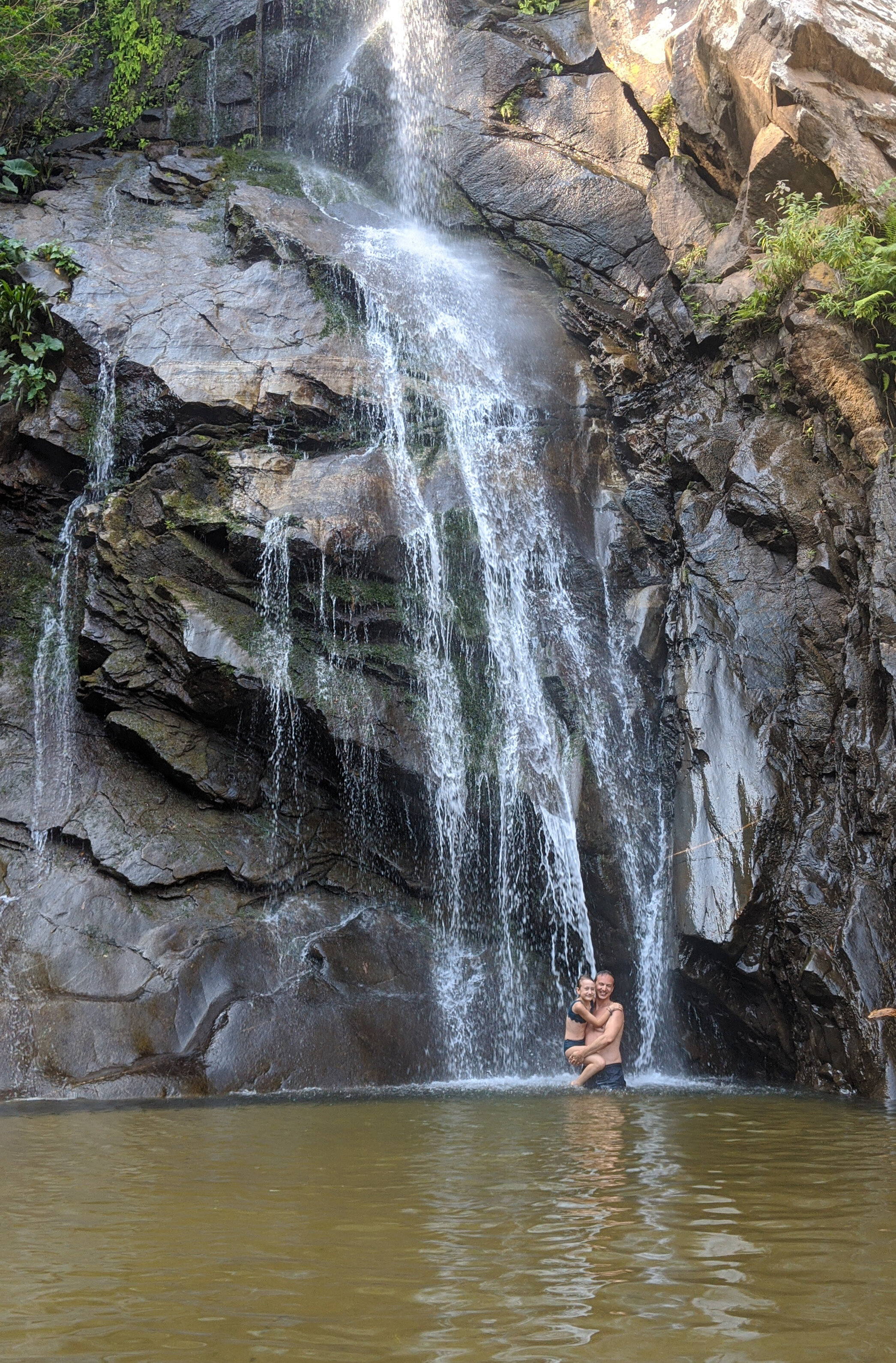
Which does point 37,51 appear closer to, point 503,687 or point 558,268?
point 558,268

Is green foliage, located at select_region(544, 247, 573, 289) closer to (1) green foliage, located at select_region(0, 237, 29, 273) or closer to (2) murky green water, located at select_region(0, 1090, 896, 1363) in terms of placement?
(1) green foliage, located at select_region(0, 237, 29, 273)

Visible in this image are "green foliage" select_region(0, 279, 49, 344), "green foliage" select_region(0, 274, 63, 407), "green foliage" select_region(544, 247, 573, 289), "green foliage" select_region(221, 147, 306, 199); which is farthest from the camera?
"green foliage" select_region(221, 147, 306, 199)

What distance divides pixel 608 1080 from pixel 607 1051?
0.23 metres

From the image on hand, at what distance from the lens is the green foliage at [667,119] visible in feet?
47.1

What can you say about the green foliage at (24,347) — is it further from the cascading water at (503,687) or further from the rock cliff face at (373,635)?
the cascading water at (503,687)

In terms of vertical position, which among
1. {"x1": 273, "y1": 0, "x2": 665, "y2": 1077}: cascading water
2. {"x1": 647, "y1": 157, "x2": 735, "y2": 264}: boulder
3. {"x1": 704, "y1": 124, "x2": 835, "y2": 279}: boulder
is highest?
{"x1": 647, "y1": 157, "x2": 735, "y2": 264}: boulder

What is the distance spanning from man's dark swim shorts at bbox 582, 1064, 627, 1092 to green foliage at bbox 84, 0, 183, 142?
55.1 ft

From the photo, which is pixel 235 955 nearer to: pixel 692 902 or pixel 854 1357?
pixel 692 902

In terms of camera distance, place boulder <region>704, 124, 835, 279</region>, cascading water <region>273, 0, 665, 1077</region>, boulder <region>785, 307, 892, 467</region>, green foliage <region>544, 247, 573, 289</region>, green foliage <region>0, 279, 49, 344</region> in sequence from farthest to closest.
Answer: green foliage <region>544, 247, 573, 289</region>
green foliage <region>0, 279, 49, 344</region>
boulder <region>704, 124, 835, 279</region>
cascading water <region>273, 0, 665, 1077</region>
boulder <region>785, 307, 892, 467</region>

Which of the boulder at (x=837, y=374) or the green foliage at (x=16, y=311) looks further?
the green foliage at (x=16, y=311)

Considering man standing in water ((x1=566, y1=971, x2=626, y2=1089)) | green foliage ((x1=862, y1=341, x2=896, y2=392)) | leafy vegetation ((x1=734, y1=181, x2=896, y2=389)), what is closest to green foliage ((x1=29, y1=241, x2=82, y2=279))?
leafy vegetation ((x1=734, y1=181, x2=896, y2=389))

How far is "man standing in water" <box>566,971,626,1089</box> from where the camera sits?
865 cm

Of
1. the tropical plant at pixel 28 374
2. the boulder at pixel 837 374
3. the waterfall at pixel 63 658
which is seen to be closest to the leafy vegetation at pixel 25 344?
the tropical plant at pixel 28 374

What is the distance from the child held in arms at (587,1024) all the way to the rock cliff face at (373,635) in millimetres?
1054
